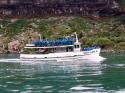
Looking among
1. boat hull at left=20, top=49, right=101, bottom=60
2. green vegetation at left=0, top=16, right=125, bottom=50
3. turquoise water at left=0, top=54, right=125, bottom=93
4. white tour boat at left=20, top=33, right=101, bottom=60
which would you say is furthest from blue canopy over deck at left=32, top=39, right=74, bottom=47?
turquoise water at left=0, top=54, right=125, bottom=93

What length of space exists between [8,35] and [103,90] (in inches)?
5152

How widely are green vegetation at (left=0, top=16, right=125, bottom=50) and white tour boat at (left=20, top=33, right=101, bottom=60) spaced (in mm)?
41914

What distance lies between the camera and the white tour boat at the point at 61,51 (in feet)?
402

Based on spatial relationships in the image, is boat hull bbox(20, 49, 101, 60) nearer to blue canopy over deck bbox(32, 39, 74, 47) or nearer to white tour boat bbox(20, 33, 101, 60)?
white tour boat bbox(20, 33, 101, 60)

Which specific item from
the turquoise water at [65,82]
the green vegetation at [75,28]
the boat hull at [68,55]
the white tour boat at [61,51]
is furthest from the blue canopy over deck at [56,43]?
the turquoise water at [65,82]

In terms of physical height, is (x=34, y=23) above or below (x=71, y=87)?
above

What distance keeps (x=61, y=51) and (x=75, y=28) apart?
61.7 m

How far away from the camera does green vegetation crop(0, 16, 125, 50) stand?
17844 cm

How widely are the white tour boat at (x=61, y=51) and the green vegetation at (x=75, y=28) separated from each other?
138 feet

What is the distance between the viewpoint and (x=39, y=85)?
213 ft

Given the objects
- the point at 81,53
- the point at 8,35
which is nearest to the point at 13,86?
the point at 81,53

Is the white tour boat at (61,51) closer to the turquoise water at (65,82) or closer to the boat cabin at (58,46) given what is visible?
the boat cabin at (58,46)

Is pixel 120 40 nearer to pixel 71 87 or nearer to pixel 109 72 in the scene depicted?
pixel 109 72

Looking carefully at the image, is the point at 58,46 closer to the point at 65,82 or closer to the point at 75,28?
the point at 65,82
